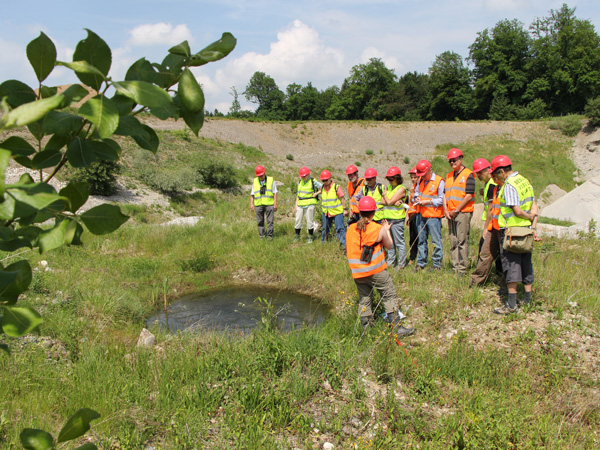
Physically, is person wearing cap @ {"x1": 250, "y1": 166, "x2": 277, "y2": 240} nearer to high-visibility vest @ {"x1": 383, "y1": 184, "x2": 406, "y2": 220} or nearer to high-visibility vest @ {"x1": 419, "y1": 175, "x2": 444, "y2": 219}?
high-visibility vest @ {"x1": 383, "y1": 184, "x2": 406, "y2": 220}

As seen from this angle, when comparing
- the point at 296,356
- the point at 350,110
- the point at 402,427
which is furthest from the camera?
the point at 350,110

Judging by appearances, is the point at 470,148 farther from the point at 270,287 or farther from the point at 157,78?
the point at 157,78

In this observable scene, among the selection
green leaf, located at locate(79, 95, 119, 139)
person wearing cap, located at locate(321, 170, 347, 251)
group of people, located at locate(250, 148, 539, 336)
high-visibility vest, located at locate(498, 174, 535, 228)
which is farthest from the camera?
person wearing cap, located at locate(321, 170, 347, 251)

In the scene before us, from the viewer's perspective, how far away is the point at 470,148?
36.2 m

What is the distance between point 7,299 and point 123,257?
9.33 metres

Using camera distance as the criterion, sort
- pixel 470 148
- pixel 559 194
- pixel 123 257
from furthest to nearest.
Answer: pixel 470 148
pixel 559 194
pixel 123 257

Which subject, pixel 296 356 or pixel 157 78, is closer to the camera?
pixel 157 78

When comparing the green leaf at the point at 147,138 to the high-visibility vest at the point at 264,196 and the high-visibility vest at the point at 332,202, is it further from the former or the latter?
the high-visibility vest at the point at 264,196

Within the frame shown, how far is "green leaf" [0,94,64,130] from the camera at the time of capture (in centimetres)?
63

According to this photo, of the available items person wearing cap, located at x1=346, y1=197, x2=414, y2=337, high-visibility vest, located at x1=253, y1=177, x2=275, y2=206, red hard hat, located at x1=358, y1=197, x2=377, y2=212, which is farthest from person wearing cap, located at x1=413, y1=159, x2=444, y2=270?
high-visibility vest, located at x1=253, y1=177, x2=275, y2=206

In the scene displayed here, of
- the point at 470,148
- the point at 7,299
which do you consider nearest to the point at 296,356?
the point at 7,299

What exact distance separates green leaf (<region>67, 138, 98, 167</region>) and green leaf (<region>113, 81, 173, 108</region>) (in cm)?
17

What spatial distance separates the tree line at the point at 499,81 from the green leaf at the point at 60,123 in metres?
57.6

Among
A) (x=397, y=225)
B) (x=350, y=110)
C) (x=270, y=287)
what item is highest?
(x=350, y=110)
